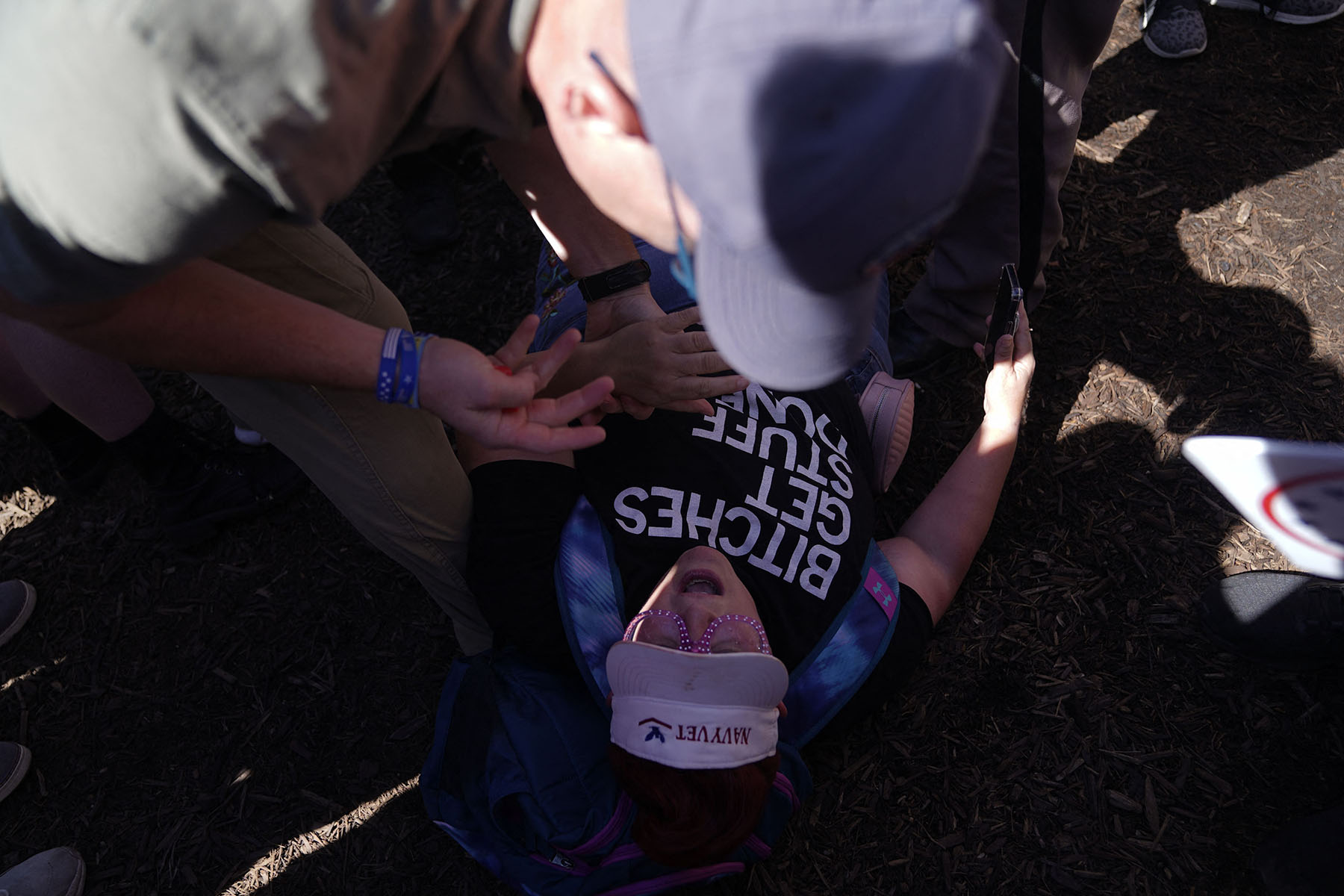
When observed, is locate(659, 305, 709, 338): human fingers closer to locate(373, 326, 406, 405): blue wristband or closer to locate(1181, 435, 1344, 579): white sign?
locate(373, 326, 406, 405): blue wristband

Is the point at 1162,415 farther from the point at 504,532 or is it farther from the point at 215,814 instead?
the point at 215,814

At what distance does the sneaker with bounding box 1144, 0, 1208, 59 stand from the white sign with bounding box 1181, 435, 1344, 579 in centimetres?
250

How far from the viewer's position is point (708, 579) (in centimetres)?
214

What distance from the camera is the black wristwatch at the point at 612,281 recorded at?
2.34m

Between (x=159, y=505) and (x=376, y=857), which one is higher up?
(x=159, y=505)

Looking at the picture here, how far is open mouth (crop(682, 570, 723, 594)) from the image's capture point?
2133 mm

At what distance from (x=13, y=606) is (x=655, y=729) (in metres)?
2.46

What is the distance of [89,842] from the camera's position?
2.54 m

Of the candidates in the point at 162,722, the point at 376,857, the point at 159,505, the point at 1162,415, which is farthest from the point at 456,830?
the point at 1162,415

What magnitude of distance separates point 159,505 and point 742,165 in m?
2.70

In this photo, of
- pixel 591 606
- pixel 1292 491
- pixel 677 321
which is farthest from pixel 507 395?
pixel 1292 491

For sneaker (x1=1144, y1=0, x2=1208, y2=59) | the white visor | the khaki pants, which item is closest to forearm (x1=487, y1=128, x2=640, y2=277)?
the khaki pants

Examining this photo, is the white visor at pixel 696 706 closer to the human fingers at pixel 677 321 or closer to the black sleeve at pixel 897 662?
the black sleeve at pixel 897 662

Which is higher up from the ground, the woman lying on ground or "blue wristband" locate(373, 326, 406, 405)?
"blue wristband" locate(373, 326, 406, 405)
